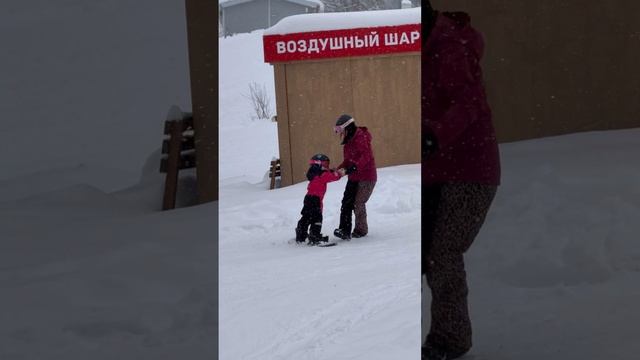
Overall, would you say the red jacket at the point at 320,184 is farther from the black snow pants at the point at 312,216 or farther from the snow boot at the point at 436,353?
the snow boot at the point at 436,353

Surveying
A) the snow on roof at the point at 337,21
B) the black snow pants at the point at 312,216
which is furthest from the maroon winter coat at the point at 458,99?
the snow on roof at the point at 337,21

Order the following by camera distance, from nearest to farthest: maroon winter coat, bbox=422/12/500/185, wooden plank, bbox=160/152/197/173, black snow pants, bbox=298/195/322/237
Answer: maroon winter coat, bbox=422/12/500/185 → wooden plank, bbox=160/152/197/173 → black snow pants, bbox=298/195/322/237

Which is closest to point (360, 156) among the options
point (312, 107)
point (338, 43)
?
point (312, 107)

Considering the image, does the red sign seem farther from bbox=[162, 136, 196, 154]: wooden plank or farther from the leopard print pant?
the leopard print pant

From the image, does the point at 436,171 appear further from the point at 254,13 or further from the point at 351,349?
the point at 254,13

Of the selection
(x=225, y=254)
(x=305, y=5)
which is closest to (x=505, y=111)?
(x=225, y=254)

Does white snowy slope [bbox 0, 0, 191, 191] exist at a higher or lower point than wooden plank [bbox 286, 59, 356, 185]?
higher

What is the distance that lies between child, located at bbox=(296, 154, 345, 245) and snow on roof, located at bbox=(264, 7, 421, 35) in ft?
6.46

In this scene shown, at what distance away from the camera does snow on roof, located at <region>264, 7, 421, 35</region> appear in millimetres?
6484

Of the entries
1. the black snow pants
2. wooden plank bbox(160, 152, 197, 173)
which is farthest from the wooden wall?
wooden plank bbox(160, 152, 197, 173)

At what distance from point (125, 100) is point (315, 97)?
5.16m

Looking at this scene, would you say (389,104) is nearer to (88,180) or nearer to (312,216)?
(312,216)

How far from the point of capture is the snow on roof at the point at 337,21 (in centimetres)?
648

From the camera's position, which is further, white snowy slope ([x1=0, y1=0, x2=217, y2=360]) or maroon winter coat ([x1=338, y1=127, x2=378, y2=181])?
maroon winter coat ([x1=338, y1=127, x2=378, y2=181])
